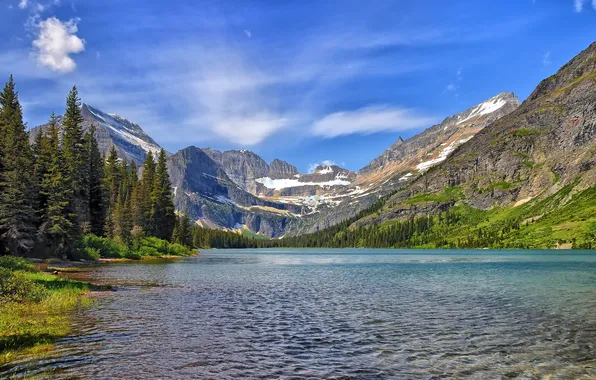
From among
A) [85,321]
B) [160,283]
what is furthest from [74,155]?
[85,321]

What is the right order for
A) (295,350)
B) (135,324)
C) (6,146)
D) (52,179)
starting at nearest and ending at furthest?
1. (295,350)
2. (135,324)
3. (6,146)
4. (52,179)

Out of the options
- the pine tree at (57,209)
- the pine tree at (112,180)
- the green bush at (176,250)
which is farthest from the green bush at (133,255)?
the pine tree at (57,209)

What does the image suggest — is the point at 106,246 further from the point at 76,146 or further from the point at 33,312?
the point at 33,312

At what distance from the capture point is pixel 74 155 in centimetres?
9775

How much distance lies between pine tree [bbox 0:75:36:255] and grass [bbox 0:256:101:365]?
2538 cm

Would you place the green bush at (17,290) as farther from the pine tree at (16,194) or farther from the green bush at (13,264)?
the pine tree at (16,194)

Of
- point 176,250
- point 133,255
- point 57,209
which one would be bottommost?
point 133,255

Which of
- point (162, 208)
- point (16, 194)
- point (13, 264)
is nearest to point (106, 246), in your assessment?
point (16, 194)

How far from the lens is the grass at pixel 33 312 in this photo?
66.9 ft

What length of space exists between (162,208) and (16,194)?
83.2 meters

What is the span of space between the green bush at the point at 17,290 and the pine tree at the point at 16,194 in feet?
113

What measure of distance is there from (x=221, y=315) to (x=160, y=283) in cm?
2485

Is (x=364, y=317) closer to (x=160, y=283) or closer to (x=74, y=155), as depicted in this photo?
(x=160, y=283)

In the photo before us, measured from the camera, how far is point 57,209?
244 ft
